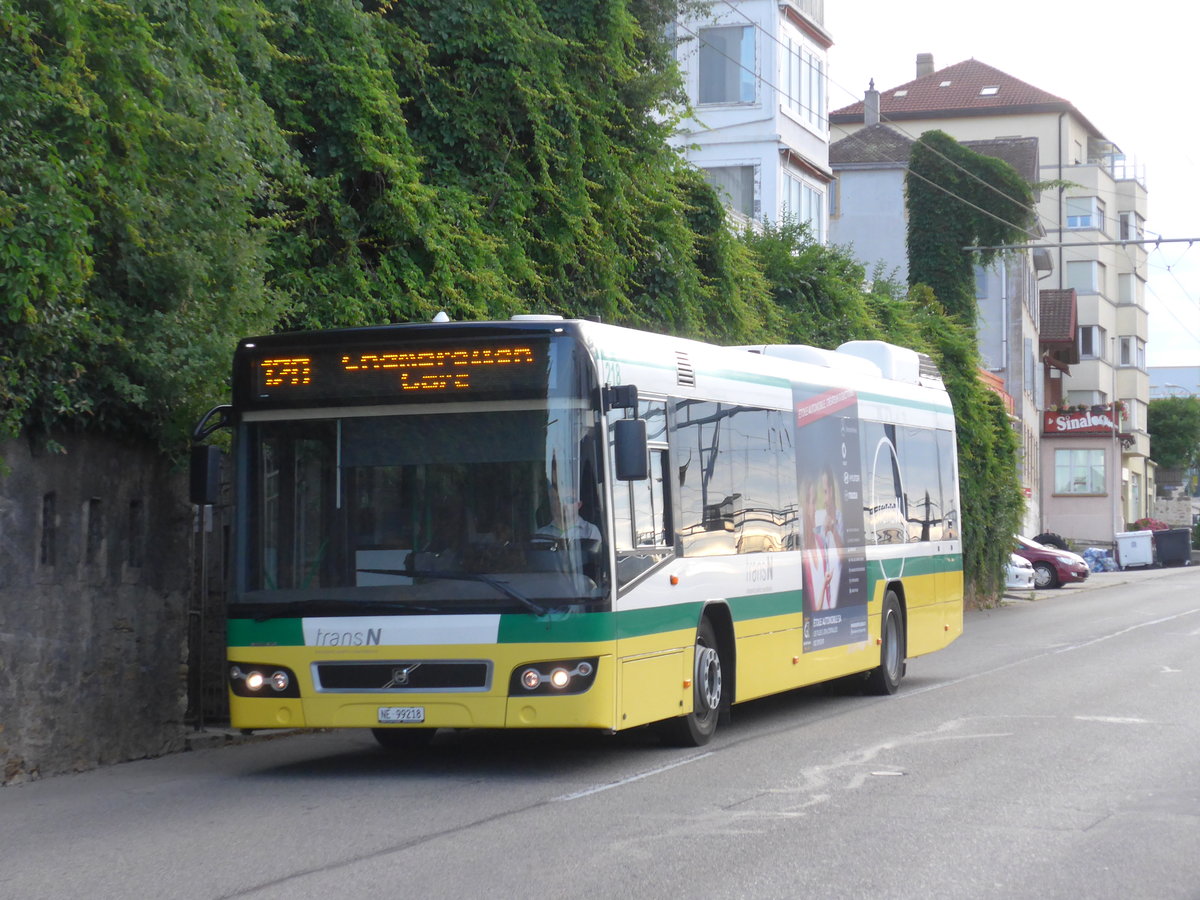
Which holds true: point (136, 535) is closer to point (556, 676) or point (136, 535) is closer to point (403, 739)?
point (403, 739)

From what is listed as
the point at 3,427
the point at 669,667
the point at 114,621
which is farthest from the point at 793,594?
the point at 3,427

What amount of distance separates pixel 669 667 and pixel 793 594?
2601 millimetres

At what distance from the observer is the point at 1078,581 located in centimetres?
4631

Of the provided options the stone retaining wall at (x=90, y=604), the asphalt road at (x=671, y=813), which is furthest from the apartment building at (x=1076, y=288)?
the stone retaining wall at (x=90, y=604)

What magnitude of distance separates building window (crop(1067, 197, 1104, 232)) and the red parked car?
4143 cm

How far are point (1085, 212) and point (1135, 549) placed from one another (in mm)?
27442

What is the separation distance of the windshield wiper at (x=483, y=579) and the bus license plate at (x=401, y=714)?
83 centimetres

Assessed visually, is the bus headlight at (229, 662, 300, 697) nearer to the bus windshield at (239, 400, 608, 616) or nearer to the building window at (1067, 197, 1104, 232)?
the bus windshield at (239, 400, 608, 616)

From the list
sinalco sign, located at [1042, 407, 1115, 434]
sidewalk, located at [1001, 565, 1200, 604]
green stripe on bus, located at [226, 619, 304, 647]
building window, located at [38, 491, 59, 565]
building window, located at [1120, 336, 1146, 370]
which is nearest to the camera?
green stripe on bus, located at [226, 619, 304, 647]

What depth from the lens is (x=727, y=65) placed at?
120 feet

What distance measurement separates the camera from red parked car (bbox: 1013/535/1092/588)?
148 ft

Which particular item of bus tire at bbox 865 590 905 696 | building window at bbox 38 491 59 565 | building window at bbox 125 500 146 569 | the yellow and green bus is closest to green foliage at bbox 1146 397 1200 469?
bus tire at bbox 865 590 905 696

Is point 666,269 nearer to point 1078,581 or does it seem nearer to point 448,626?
point 448,626

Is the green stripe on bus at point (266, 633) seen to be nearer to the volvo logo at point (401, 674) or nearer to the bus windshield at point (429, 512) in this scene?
the bus windshield at point (429, 512)
